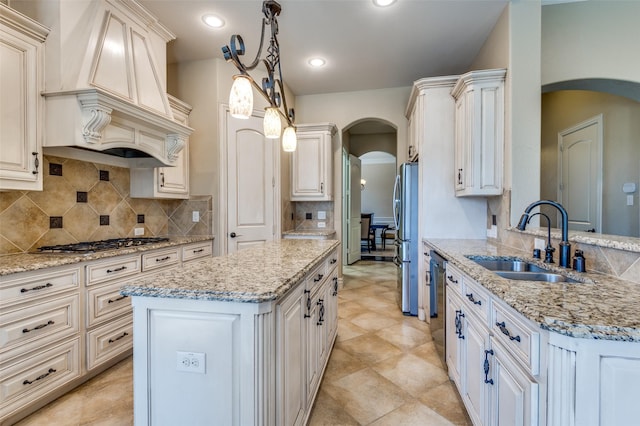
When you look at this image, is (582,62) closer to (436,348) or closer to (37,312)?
(436,348)

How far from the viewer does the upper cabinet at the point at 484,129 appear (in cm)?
263

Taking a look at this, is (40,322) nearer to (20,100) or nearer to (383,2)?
(20,100)

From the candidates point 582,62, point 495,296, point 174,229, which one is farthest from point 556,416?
point 174,229

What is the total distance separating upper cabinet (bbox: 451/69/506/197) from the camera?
263cm

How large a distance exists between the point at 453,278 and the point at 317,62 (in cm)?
296

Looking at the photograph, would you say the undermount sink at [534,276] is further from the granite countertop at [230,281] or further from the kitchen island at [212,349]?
the kitchen island at [212,349]

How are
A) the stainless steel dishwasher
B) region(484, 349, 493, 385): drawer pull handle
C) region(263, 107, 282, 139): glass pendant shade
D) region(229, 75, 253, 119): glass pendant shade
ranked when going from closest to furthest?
region(484, 349, 493, 385): drawer pull handle → region(229, 75, 253, 119): glass pendant shade → region(263, 107, 282, 139): glass pendant shade → the stainless steel dishwasher

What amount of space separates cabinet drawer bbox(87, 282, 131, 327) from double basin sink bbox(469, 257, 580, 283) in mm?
2635

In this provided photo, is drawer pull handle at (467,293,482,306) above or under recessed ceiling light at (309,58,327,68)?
under

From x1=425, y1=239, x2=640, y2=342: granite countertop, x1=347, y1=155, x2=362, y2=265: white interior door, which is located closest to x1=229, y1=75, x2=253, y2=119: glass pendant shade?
x1=425, y1=239, x2=640, y2=342: granite countertop

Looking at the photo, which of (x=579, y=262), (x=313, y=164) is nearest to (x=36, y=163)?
(x=313, y=164)

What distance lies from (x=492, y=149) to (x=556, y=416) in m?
2.30

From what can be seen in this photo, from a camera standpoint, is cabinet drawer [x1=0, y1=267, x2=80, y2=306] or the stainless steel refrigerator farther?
the stainless steel refrigerator

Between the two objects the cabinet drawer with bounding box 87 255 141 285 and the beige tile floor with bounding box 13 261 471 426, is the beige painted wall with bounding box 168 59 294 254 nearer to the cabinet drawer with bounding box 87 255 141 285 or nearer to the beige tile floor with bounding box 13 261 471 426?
the cabinet drawer with bounding box 87 255 141 285
